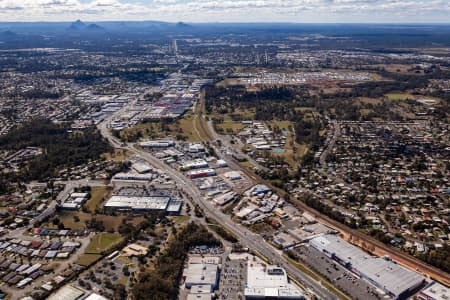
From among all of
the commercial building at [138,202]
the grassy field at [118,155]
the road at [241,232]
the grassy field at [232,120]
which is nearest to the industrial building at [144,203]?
the commercial building at [138,202]

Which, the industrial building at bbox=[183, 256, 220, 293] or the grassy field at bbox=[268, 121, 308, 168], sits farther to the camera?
the grassy field at bbox=[268, 121, 308, 168]

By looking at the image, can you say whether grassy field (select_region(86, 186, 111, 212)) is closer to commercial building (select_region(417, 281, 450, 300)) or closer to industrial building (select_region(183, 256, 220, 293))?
industrial building (select_region(183, 256, 220, 293))

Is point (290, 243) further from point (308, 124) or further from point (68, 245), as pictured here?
point (308, 124)

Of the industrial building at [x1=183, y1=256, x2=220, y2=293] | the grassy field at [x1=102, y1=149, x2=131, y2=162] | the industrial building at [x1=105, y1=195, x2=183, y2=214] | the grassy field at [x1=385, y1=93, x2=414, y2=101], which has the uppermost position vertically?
the grassy field at [x1=385, y1=93, x2=414, y2=101]

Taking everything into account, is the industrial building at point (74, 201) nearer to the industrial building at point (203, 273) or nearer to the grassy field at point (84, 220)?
the grassy field at point (84, 220)

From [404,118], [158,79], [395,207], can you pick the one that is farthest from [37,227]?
[158,79]

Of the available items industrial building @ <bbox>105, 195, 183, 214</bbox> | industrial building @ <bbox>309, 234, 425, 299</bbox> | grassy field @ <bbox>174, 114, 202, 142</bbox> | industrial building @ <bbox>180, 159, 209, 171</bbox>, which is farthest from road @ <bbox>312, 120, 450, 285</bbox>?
grassy field @ <bbox>174, 114, 202, 142</bbox>

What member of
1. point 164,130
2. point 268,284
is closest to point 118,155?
point 164,130
